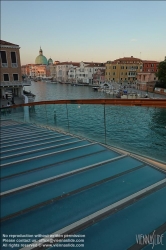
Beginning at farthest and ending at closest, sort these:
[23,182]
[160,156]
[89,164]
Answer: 1. [160,156]
2. [89,164]
3. [23,182]

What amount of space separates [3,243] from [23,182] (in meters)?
0.78

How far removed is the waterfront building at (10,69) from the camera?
61.7 feet

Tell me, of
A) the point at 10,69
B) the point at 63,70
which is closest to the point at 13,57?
the point at 10,69

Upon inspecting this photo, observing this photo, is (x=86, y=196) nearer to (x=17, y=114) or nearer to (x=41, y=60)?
(x=17, y=114)

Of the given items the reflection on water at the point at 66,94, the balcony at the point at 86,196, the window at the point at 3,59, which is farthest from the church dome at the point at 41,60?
the balcony at the point at 86,196

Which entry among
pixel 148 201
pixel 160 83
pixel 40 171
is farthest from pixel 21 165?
pixel 160 83

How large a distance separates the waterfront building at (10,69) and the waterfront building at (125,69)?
1317 inches

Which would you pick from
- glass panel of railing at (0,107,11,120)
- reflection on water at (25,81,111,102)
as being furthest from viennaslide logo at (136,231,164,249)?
reflection on water at (25,81,111,102)

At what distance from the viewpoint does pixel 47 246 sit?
116 cm

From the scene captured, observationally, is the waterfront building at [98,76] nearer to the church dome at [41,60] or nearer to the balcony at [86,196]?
the balcony at [86,196]

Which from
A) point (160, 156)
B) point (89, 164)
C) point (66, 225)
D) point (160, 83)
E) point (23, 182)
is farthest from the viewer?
point (160, 83)

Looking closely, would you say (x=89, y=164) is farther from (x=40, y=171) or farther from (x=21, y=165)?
(x=21, y=165)

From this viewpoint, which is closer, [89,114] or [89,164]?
[89,164]

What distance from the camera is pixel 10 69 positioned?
64.1 ft
